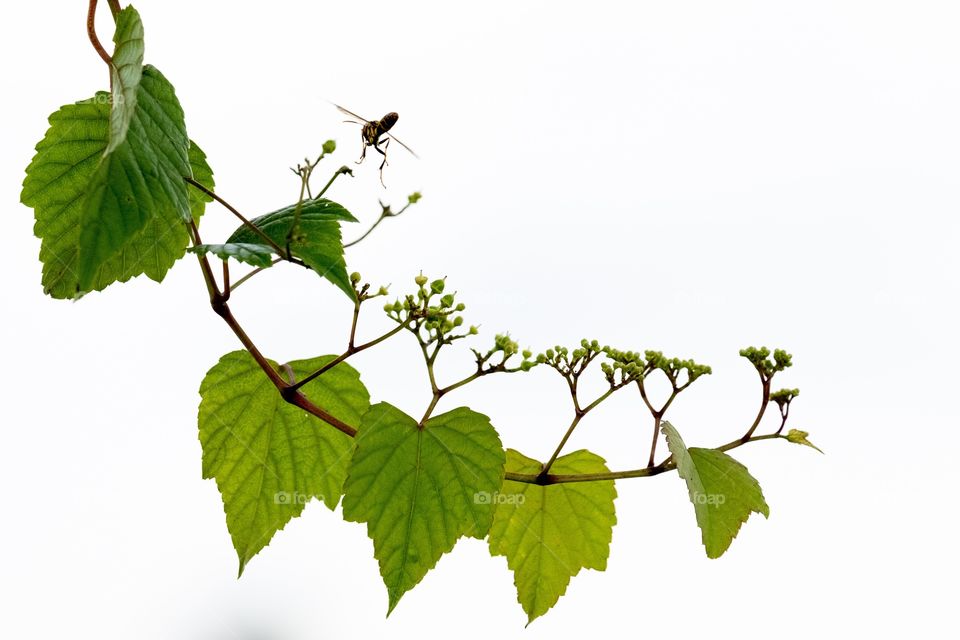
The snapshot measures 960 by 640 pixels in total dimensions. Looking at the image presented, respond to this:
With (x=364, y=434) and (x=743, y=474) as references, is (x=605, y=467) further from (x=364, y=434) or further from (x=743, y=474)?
(x=364, y=434)

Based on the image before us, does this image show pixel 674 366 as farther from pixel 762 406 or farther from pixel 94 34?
pixel 94 34

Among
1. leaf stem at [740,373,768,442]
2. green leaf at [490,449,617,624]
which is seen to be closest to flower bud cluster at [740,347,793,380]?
leaf stem at [740,373,768,442]

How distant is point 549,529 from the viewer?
1.01 metres

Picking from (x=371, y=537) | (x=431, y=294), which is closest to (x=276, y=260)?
(x=431, y=294)

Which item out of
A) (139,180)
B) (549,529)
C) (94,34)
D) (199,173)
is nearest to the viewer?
(139,180)

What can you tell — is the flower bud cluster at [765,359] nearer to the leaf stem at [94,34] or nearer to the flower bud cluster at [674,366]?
the flower bud cluster at [674,366]

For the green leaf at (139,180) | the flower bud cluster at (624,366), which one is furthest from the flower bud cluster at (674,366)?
the green leaf at (139,180)

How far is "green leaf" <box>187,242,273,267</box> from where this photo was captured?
701 millimetres

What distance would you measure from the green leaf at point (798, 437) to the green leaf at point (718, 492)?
0.06 m

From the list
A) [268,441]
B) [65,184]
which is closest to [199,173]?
[65,184]

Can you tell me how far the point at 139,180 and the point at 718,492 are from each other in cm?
59

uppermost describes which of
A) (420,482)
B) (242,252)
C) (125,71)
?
(125,71)

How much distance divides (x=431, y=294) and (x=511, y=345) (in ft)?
0.26

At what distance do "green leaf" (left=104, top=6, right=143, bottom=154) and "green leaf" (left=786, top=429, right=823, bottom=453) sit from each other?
26.6 inches
